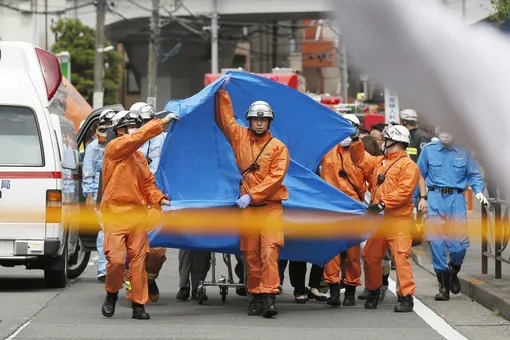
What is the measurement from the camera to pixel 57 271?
14.4 metres

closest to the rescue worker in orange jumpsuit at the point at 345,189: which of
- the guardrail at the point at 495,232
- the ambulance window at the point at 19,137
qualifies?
the guardrail at the point at 495,232

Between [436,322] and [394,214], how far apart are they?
51.6 inches

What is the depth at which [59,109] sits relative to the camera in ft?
49.1

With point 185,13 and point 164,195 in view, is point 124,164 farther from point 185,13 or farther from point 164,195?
point 185,13

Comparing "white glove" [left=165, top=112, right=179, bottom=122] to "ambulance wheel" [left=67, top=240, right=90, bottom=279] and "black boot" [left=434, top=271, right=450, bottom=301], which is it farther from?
"ambulance wheel" [left=67, top=240, right=90, bottom=279]

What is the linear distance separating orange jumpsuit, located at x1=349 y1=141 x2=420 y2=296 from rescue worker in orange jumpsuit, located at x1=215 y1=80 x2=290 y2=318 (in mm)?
1088

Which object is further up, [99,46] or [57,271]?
[99,46]

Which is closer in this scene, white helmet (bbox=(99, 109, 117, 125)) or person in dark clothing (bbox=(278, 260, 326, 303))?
person in dark clothing (bbox=(278, 260, 326, 303))

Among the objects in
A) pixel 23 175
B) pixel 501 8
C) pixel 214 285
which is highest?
pixel 501 8

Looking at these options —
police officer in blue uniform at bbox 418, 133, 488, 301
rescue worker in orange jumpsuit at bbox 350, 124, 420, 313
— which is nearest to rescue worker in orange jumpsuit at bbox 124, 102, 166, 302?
rescue worker in orange jumpsuit at bbox 350, 124, 420, 313

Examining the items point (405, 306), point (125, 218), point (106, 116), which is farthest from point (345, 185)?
point (106, 116)

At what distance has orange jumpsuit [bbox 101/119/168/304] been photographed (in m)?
11.7

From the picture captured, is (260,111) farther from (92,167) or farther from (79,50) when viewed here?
(79,50)

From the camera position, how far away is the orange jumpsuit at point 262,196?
1195cm
